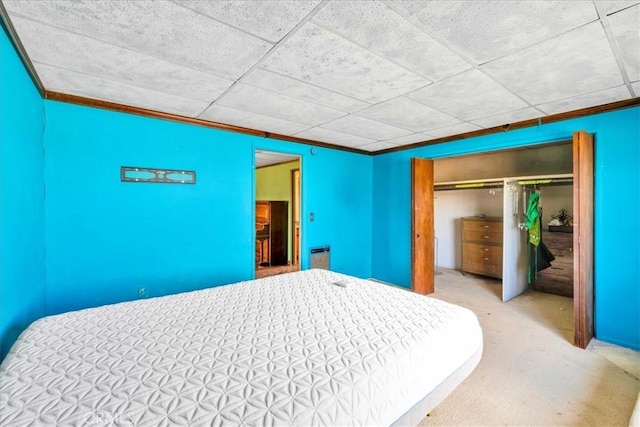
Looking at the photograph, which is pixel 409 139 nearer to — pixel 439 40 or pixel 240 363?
pixel 439 40

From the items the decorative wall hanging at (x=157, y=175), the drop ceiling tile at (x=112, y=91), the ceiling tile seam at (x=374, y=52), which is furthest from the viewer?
the decorative wall hanging at (x=157, y=175)

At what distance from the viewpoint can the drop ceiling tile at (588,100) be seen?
242 cm

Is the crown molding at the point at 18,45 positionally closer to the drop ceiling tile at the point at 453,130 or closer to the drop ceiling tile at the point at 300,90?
the drop ceiling tile at the point at 300,90

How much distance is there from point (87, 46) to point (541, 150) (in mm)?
6000

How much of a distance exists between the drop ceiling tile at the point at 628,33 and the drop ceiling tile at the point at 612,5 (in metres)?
0.04

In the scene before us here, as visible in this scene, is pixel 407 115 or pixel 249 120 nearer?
pixel 407 115

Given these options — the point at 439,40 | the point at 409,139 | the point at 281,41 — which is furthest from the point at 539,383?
the point at 409,139

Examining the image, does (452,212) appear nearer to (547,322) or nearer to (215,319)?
(547,322)

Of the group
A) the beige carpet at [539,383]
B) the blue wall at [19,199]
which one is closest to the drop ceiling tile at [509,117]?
the beige carpet at [539,383]

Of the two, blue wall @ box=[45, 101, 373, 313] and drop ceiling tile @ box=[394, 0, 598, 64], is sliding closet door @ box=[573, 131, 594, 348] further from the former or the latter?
blue wall @ box=[45, 101, 373, 313]

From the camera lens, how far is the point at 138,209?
289 centimetres

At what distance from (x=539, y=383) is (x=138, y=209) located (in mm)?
3784

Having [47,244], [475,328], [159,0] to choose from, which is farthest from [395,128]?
[47,244]

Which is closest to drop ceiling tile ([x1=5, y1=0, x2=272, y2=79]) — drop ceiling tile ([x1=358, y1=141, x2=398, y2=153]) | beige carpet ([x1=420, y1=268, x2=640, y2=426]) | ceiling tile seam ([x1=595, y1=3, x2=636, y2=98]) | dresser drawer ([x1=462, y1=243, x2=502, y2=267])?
ceiling tile seam ([x1=595, y1=3, x2=636, y2=98])
